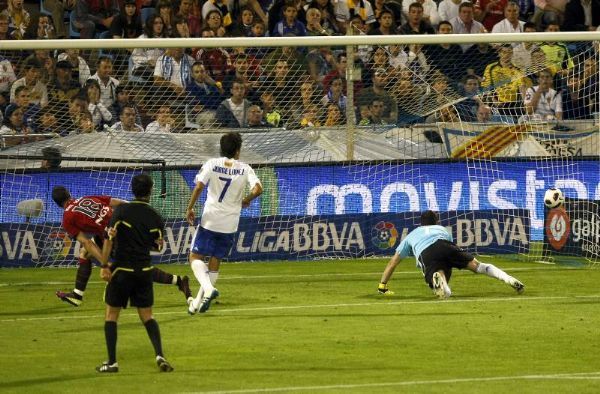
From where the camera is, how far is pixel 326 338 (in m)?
13.4

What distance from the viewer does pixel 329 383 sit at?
424 inches

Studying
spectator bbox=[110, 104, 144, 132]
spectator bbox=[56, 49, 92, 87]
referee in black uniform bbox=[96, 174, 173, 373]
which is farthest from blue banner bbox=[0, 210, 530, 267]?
referee in black uniform bbox=[96, 174, 173, 373]

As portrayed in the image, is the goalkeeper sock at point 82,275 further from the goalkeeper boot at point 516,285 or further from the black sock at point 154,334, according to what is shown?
the goalkeeper boot at point 516,285

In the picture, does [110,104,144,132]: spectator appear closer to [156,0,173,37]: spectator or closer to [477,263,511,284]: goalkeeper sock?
[156,0,173,37]: spectator

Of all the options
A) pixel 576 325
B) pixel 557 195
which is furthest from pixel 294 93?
pixel 576 325

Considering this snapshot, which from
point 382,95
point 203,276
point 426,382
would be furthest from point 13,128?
point 426,382

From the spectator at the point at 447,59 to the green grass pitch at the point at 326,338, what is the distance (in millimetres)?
5100

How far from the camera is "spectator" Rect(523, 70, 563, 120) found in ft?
77.2

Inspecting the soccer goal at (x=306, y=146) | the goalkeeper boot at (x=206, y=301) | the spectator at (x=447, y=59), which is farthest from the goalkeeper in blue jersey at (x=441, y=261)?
the spectator at (x=447, y=59)

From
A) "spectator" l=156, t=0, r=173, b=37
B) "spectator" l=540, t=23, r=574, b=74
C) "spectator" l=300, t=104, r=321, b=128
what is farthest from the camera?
"spectator" l=156, t=0, r=173, b=37

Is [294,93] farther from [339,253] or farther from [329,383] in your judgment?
[329,383]

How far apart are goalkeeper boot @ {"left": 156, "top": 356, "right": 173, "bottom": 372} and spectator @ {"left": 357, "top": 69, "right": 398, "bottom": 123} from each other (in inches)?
459

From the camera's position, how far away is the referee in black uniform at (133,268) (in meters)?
11.3

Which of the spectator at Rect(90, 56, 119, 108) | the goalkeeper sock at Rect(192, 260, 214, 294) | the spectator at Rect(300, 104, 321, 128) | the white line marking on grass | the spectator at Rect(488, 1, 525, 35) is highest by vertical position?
the spectator at Rect(488, 1, 525, 35)
